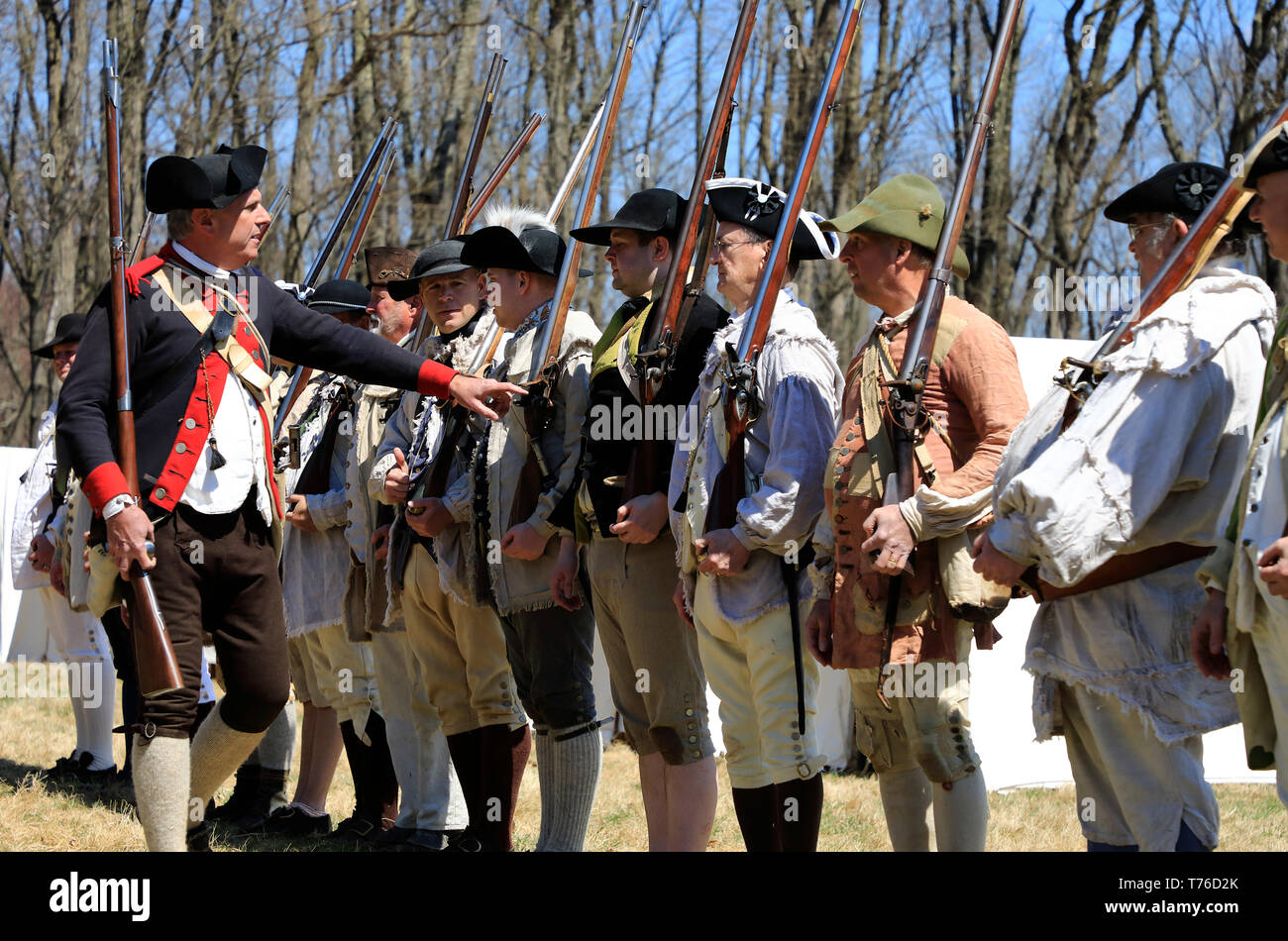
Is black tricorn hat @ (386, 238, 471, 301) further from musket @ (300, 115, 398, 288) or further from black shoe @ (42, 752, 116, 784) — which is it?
black shoe @ (42, 752, 116, 784)

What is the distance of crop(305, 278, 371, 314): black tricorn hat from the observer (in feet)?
22.6

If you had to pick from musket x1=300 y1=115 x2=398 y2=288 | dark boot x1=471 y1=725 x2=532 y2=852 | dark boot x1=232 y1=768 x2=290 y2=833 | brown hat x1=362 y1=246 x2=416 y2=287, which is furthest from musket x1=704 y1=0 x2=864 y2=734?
dark boot x1=232 y1=768 x2=290 y2=833

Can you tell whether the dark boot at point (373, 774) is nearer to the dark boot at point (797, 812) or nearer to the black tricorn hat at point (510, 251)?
the black tricorn hat at point (510, 251)

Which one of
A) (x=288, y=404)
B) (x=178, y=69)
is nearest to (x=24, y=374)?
(x=178, y=69)

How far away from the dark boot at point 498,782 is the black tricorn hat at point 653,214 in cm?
187

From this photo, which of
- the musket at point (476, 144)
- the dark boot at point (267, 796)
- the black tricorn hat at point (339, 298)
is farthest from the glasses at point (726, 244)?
the dark boot at point (267, 796)

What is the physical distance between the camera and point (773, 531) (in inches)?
164

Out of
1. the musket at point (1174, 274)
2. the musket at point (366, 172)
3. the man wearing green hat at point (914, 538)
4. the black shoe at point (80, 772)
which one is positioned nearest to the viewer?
the musket at point (1174, 274)

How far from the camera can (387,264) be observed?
696 cm

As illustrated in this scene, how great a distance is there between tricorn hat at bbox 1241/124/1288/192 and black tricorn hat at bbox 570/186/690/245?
80.6 inches

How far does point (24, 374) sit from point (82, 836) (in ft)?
77.7

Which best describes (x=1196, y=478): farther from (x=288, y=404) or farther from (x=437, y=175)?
(x=437, y=175)

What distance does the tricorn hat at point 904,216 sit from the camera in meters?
4.16

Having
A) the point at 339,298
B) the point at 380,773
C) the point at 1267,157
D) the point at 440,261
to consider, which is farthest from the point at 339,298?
the point at 1267,157
